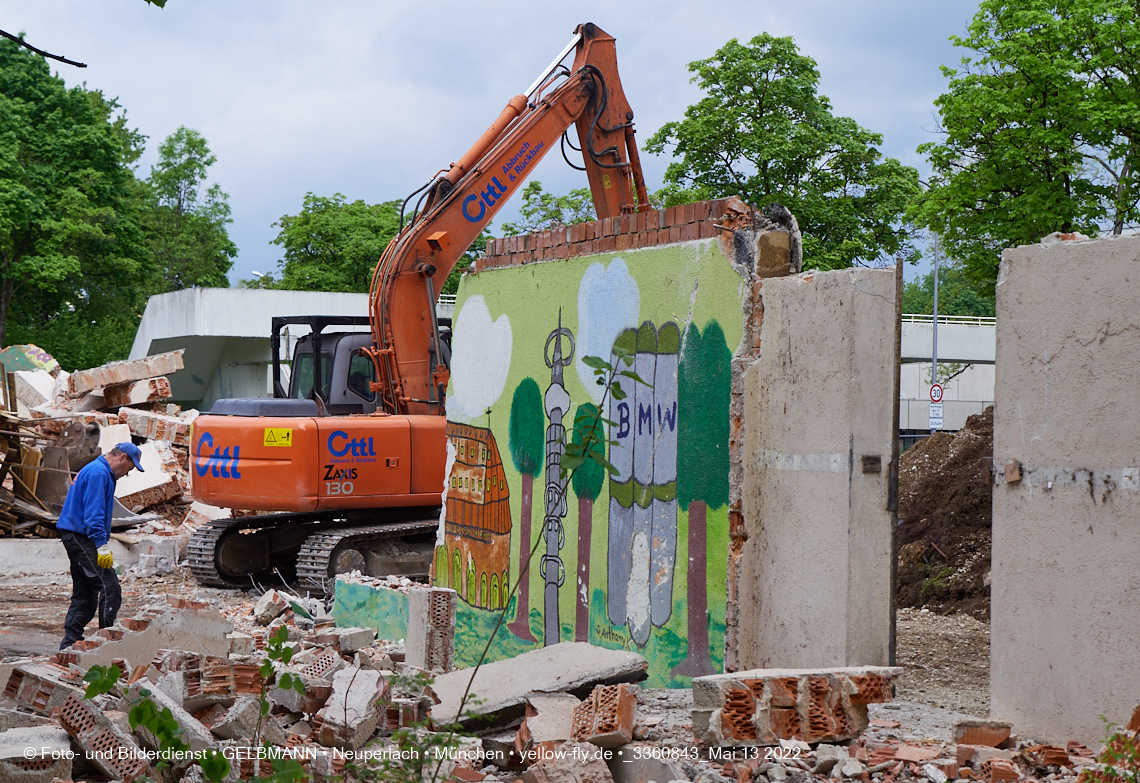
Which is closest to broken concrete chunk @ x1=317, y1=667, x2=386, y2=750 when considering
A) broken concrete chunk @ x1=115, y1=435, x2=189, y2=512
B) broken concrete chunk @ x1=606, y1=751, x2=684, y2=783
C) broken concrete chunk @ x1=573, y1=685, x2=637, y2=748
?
broken concrete chunk @ x1=573, y1=685, x2=637, y2=748

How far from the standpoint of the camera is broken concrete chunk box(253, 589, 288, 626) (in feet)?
30.6

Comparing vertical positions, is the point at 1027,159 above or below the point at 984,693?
above

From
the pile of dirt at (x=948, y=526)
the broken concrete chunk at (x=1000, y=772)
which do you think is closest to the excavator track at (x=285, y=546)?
the pile of dirt at (x=948, y=526)

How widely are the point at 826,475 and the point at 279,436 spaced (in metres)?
7.07

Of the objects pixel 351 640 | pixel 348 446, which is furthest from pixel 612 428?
pixel 348 446

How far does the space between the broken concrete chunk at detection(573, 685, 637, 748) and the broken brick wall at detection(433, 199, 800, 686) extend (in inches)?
49.0

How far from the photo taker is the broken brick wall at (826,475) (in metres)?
5.20

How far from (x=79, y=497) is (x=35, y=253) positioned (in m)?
31.4

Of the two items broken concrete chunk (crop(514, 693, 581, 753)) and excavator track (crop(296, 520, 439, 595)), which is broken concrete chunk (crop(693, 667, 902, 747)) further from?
excavator track (crop(296, 520, 439, 595))

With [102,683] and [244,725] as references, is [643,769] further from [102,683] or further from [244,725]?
[102,683]

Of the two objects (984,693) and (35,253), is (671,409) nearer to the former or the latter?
(984,693)

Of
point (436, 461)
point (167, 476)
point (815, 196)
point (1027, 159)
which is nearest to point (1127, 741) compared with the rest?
point (436, 461)

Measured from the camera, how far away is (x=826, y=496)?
5.32m

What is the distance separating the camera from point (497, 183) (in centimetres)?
1138
